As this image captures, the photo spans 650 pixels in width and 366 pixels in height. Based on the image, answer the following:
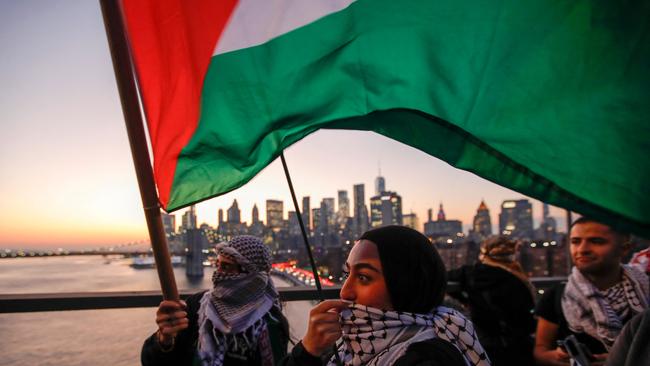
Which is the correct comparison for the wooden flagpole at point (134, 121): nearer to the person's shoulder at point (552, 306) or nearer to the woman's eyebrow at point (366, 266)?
the woman's eyebrow at point (366, 266)

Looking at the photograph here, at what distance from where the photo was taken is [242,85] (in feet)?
5.42

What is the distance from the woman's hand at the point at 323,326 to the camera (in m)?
1.51

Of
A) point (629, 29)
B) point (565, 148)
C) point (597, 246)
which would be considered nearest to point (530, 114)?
point (565, 148)

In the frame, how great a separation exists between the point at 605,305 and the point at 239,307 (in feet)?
7.75

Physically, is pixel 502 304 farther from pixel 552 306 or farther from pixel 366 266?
pixel 366 266

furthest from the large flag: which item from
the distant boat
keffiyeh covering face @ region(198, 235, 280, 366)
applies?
the distant boat

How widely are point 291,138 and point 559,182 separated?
0.91 m

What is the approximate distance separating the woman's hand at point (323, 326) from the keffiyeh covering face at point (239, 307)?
1527mm

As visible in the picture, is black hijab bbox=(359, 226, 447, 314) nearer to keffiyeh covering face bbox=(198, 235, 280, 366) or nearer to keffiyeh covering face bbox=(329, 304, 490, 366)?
keffiyeh covering face bbox=(329, 304, 490, 366)

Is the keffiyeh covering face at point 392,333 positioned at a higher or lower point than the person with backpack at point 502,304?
higher

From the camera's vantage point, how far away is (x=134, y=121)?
1.54 m

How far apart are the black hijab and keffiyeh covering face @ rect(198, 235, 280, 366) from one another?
167 cm

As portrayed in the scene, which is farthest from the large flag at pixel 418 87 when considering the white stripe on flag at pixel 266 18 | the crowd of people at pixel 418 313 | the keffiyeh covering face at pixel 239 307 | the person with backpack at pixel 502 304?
the person with backpack at pixel 502 304

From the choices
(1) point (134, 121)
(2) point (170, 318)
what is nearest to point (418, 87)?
(1) point (134, 121)
